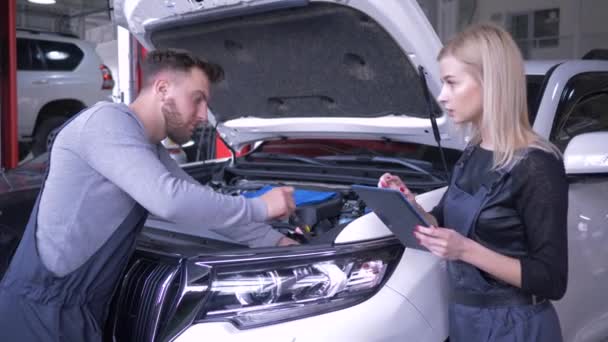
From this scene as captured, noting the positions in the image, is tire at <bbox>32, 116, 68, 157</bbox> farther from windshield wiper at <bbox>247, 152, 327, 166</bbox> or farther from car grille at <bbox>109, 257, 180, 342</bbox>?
car grille at <bbox>109, 257, 180, 342</bbox>

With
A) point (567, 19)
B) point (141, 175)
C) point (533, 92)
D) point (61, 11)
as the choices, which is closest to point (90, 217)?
point (141, 175)

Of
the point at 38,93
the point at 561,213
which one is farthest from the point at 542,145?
the point at 38,93

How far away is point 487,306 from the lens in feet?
5.29

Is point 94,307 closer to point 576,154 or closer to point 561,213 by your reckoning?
point 561,213

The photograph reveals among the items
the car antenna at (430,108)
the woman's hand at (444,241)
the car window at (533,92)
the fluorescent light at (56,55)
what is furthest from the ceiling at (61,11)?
the woman's hand at (444,241)

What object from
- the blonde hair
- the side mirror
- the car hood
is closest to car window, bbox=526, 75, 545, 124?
the car hood

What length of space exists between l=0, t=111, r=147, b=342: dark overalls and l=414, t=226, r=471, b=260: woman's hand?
82cm

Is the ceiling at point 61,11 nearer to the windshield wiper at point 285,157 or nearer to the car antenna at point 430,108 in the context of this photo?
the windshield wiper at point 285,157

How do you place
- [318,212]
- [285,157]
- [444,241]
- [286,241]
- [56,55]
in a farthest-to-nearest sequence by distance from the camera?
[56,55] → [285,157] → [318,212] → [286,241] → [444,241]

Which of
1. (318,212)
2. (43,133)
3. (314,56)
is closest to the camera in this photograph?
(318,212)

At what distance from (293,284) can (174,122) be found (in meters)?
0.62

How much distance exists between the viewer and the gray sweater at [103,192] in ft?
5.32

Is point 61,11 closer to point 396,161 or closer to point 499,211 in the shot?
point 396,161

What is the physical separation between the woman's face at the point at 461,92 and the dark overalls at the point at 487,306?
0.19 m
